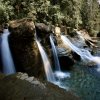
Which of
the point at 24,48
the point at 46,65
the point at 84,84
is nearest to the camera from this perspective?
the point at 84,84

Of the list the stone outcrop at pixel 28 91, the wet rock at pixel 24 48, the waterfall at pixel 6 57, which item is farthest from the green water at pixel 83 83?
the stone outcrop at pixel 28 91

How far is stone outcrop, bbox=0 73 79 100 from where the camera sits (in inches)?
154

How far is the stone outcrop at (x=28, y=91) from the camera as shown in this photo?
3.90 meters

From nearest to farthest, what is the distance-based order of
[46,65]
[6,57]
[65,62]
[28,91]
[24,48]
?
[28,91] → [24,48] → [6,57] → [46,65] → [65,62]

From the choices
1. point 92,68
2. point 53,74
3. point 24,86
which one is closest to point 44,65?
point 53,74

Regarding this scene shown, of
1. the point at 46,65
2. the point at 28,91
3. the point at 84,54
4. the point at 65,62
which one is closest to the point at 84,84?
the point at 46,65

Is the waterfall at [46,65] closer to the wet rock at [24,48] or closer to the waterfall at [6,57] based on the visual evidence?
the wet rock at [24,48]

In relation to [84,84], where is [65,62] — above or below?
above

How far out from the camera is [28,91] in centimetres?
403

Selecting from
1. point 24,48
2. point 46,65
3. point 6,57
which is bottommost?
point 46,65

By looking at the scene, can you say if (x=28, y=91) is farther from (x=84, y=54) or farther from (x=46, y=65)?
(x=84, y=54)

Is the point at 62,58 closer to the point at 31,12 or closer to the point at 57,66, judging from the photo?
the point at 57,66

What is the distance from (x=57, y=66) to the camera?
15.0 m

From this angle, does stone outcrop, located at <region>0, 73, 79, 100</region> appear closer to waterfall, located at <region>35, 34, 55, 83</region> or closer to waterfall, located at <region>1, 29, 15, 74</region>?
waterfall, located at <region>1, 29, 15, 74</region>
